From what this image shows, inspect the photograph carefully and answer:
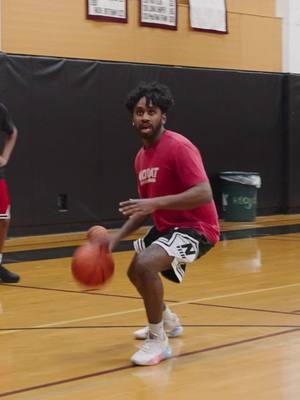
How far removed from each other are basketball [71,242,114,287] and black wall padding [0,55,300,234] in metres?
6.90

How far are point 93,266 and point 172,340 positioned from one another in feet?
2.88

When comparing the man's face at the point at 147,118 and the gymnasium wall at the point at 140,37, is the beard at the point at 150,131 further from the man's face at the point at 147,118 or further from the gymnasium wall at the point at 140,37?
the gymnasium wall at the point at 140,37

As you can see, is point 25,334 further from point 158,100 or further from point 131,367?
point 158,100

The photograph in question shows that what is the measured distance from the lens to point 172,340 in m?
5.86

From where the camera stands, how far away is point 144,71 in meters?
13.7

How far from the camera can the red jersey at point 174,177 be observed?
17.5 feet

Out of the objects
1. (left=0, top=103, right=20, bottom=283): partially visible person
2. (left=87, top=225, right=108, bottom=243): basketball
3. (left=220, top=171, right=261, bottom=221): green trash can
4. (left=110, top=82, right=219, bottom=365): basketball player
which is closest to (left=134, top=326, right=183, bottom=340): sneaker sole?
(left=110, top=82, right=219, bottom=365): basketball player

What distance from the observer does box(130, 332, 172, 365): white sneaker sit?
17.0 ft

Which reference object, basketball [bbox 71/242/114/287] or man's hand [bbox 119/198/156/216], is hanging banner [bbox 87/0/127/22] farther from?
man's hand [bbox 119/198/156/216]

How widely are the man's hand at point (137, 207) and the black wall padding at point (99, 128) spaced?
7.31 meters

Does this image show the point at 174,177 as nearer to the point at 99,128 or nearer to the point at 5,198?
the point at 5,198

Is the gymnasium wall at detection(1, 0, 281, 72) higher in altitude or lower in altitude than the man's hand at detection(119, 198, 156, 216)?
higher

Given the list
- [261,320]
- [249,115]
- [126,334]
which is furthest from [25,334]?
[249,115]

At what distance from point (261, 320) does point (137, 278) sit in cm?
154
